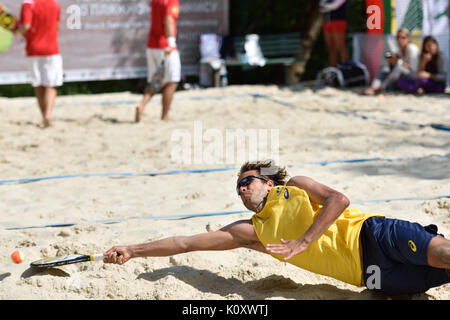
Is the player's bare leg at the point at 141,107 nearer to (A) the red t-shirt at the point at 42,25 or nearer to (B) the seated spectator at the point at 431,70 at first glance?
(A) the red t-shirt at the point at 42,25

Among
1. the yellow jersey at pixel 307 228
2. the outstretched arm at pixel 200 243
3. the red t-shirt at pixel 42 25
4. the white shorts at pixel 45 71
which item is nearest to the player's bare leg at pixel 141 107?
the white shorts at pixel 45 71

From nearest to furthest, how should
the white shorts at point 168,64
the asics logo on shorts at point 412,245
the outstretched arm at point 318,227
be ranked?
the asics logo on shorts at point 412,245 < the outstretched arm at point 318,227 < the white shorts at point 168,64

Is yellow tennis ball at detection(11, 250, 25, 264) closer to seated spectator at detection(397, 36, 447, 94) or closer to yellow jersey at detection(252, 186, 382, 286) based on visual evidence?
yellow jersey at detection(252, 186, 382, 286)

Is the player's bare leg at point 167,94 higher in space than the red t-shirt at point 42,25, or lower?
lower

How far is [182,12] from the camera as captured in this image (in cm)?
1103

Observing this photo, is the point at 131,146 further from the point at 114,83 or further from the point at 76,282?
the point at 114,83

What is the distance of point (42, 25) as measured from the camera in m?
7.48

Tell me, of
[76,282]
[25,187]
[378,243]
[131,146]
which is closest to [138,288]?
[76,282]

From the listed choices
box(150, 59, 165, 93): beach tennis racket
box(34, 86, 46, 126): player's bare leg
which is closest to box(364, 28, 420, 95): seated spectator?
box(150, 59, 165, 93): beach tennis racket

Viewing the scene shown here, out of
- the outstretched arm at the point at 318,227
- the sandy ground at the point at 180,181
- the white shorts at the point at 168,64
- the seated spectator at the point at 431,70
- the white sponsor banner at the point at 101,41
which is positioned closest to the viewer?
the outstretched arm at the point at 318,227

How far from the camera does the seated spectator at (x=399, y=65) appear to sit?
31.8 feet

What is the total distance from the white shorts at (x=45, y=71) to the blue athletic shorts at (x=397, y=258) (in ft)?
18.8

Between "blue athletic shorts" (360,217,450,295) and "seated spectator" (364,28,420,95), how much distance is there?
7352mm

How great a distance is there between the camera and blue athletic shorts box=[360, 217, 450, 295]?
2.52m
